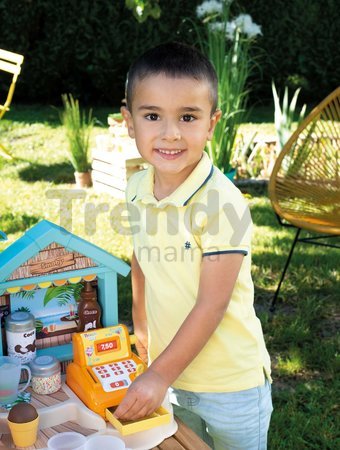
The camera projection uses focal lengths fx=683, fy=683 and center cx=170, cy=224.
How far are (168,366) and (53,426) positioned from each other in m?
0.32

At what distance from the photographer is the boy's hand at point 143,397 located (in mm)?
1442

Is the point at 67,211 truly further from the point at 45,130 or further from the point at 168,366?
the point at 168,366

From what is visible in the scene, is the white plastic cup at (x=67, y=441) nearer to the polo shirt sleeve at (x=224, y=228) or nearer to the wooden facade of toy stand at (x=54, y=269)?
the wooden facade of toy stand at (x=54, y=269)

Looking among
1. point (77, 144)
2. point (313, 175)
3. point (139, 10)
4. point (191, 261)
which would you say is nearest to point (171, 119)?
point (191, 261)

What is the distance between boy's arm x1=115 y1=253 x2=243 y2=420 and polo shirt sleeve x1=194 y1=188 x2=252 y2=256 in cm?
2

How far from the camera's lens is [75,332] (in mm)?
1802

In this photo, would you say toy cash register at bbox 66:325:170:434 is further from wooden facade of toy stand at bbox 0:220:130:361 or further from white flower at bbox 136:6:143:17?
white flower at bbox 136:6:143:17

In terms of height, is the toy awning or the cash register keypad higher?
the toy awning

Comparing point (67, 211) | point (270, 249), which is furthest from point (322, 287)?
point (67, 211)

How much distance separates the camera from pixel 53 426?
5.16 ft

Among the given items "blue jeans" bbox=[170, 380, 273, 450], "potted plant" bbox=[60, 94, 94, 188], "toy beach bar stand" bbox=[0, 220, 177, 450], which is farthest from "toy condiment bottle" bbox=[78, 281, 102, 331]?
"potted plant" bbox=[60, 94, 94, 188]

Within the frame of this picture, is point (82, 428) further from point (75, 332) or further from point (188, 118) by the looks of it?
point (188, 118)

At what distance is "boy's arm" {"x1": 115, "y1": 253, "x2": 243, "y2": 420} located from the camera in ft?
4.75

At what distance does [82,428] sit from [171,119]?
73 centimetres
